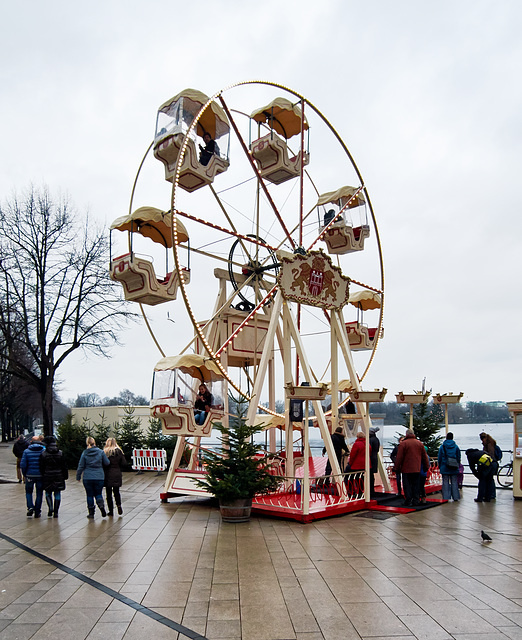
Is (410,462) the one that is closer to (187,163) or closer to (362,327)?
(362,327)

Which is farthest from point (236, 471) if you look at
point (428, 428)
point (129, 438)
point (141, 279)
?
point (129, 438)

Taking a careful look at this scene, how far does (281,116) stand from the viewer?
16.8 metres

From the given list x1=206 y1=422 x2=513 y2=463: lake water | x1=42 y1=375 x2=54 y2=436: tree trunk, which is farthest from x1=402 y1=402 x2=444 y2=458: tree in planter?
x1=42 y1=375 x2=54 y2=436: tree trunk

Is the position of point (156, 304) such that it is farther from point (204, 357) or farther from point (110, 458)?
point (110, 458)

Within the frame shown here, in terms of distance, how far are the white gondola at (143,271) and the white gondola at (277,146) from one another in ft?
11.8

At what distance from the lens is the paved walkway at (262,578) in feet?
17.7

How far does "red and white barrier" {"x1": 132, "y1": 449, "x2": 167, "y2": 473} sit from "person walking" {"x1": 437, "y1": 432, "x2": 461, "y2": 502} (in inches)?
421

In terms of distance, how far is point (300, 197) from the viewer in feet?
53.7

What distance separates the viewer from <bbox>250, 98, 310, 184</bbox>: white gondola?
53.0 feet

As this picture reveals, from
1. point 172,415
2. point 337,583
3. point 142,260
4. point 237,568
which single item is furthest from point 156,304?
point 337,583

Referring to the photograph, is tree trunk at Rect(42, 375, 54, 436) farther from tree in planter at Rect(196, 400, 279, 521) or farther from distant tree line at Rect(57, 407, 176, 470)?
tree in planter at Rect(196, 400, 279, 521)

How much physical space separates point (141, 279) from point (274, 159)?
5493 mm

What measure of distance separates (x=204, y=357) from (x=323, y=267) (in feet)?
13.4

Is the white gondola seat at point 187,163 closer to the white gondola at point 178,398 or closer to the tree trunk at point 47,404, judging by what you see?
the white gondola at point 178,398
